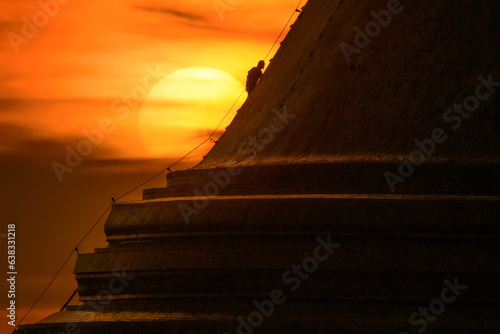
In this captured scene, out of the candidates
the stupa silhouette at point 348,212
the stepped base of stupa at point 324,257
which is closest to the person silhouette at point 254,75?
the stupa silhouette at point 348,212

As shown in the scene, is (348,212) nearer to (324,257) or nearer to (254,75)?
(324,257)

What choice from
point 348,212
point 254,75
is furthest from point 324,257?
point 254,75

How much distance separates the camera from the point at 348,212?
17.4 metres

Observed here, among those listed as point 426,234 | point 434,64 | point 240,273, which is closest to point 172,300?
point 240,273

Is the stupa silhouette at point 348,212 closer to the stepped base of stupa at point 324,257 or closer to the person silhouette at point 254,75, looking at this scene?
the stepped base of stupa at point 324,257

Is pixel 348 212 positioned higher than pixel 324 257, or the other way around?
pixel 348 212

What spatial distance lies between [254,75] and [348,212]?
18.6ft

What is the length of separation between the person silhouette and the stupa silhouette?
2.66 metres

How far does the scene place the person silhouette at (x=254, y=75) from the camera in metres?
22.5

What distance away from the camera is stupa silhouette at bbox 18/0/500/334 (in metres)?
17.3

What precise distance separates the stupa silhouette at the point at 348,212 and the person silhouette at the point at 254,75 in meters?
2.66

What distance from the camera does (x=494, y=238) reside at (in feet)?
56.6

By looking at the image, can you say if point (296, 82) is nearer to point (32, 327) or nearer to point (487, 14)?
point (487, 14)

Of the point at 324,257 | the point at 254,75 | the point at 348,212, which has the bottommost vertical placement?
the point at 324,257
